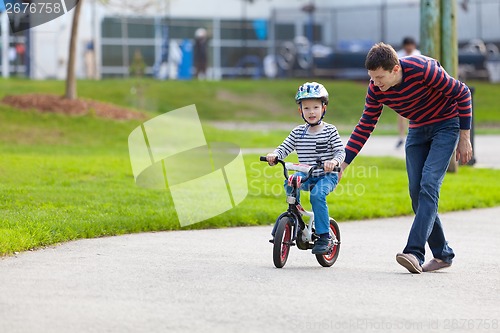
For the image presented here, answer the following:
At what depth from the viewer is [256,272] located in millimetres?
7605

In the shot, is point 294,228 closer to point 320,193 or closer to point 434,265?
point 320,193

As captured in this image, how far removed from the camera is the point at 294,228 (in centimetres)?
787

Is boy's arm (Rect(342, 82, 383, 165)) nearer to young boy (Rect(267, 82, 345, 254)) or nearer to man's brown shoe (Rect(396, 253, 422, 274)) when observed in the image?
young boy (Rect(267, 82, 345, 254))

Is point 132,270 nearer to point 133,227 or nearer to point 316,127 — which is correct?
point 316,127

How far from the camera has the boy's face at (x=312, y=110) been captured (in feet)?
25.8

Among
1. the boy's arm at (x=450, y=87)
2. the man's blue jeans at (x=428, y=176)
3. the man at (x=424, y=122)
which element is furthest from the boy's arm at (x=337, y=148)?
the boy's arm at (x=450, y=87)

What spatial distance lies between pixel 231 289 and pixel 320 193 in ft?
4.22

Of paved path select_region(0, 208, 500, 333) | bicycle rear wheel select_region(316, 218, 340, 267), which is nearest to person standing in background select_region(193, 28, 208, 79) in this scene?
paved path select_region(0, 208, 500, 333)

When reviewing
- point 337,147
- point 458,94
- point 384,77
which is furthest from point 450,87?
point 337,147

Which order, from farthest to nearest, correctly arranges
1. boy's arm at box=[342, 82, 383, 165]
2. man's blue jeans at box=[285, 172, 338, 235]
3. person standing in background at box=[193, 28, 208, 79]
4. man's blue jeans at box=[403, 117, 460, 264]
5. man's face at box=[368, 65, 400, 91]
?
person standing in background at box=[193, 28, 208, 79]
boy's arm at box=[342, 82, 383, 165]
man's blue jeans at box=[285, 172, 338, 235]
man's blue jeans at box=[403, 117, 460, 264]
man's face at box=[368, 65, 400, 91]

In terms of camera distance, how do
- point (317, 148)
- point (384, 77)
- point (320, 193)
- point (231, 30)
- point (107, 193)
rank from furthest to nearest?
point (231, 30) < point (107, 193) < point (317, 148) < point (320, 193) < point (384, 77)

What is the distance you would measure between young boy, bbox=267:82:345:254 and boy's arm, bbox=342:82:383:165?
150 millimetres

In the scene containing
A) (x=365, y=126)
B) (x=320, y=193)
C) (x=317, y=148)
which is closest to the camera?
(x=320, y=193)

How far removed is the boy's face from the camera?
7875mm
